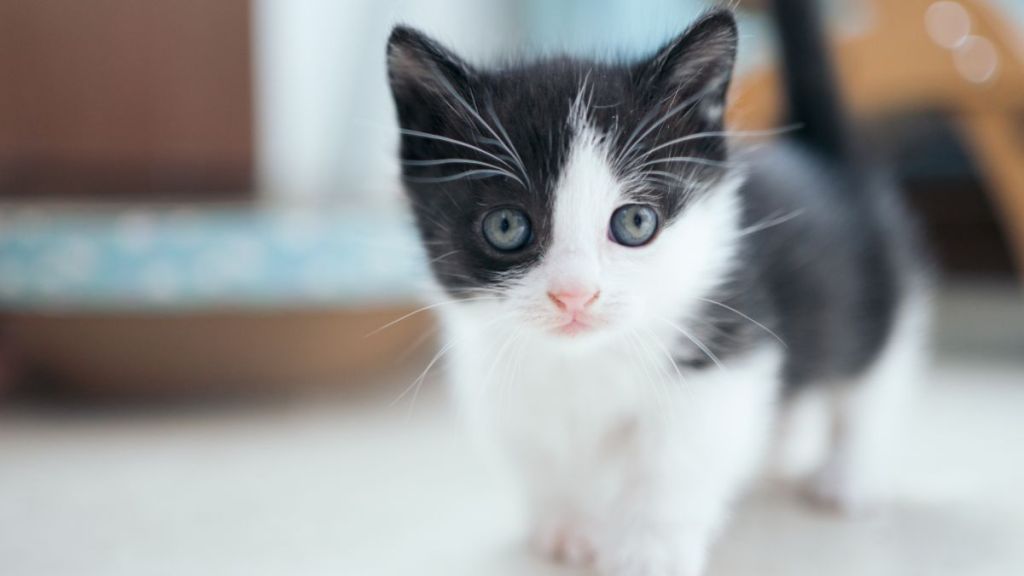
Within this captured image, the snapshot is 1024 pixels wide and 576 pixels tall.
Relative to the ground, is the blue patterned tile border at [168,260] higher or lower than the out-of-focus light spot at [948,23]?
lower

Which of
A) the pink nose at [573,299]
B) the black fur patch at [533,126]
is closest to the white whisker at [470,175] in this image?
the black fur patch at [533,126]

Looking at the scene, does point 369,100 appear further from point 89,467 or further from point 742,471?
point 742,471

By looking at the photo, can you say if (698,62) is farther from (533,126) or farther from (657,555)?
(657,555)

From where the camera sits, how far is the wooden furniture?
196cm

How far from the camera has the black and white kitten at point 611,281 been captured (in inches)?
36.0

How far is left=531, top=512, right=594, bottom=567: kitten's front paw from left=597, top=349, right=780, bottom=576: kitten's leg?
9 centimetres

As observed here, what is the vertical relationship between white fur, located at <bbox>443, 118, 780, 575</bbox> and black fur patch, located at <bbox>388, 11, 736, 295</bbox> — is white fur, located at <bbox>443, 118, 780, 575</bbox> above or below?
below

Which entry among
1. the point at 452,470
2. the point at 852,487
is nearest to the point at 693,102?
the point at 852,487

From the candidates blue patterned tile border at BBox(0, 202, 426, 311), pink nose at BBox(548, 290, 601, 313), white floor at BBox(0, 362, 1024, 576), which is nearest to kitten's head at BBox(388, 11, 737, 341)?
pink nose at BBox(548, 290, 601, 313)

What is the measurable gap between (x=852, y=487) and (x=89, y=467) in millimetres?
1176

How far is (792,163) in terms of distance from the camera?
4.44ft

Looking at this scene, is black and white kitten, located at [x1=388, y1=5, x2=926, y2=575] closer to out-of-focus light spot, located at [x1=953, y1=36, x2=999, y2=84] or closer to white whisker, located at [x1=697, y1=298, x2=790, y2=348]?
white whisker, located at [x1=697, y1=298, x2=790, y2=348]

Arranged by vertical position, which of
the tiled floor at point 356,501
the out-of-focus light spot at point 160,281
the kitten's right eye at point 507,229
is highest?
the kitten's right eye at point 507,229

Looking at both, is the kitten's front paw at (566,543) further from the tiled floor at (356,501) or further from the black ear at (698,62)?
the black ear at (698,62)
